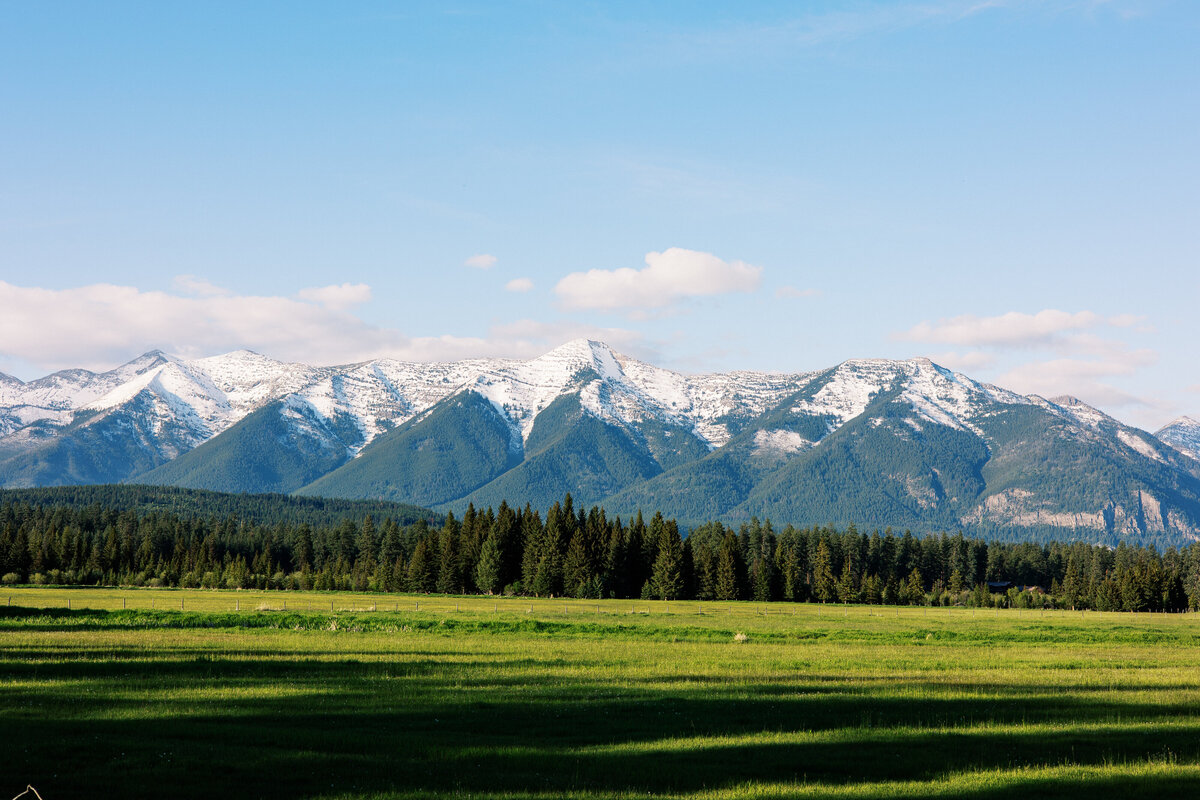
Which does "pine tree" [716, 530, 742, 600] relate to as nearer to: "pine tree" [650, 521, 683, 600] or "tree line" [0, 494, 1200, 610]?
"tree line" [0, 494, 1200, 610]

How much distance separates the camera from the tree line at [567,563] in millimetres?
128875

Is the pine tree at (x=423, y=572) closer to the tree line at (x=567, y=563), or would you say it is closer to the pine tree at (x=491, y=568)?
the tree line at (x=567, y=563)

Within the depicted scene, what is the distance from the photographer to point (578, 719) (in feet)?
86.4

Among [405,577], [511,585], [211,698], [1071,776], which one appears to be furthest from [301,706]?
[405,577]

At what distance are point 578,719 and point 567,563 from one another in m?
100

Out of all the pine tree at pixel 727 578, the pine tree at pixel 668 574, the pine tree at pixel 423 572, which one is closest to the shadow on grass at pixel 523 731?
the pine tree at pixel 668 574

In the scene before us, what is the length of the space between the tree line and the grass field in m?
76.6

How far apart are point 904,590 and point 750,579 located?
33.1m

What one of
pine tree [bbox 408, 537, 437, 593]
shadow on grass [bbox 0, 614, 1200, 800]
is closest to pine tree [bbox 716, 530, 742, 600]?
pine tree [bbox 408, 537, 437, 593]

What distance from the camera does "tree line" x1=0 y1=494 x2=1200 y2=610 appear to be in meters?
129

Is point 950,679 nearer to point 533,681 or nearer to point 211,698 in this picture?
point 533,681

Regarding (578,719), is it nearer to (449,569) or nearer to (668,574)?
(668,574)

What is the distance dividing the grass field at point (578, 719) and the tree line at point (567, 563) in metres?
76.6

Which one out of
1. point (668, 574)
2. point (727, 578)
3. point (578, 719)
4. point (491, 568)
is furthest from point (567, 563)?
point (578, 719)
